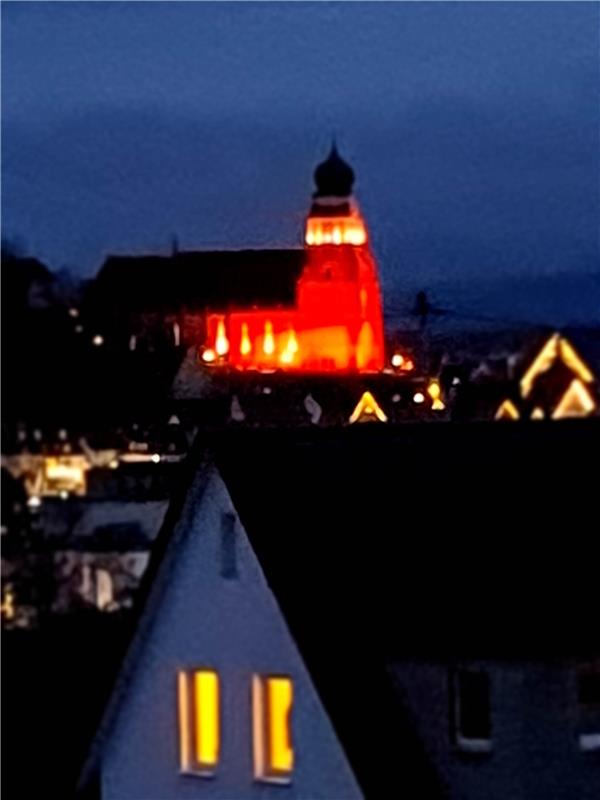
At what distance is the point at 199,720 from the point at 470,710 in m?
0.43

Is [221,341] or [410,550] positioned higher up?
[221,341]

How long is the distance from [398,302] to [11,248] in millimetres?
603

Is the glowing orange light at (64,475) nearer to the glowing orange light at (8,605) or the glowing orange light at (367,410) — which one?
the glowing orange light at (8,605)

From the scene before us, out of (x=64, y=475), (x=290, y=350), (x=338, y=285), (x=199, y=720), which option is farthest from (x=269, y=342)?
(x=199, y=720)

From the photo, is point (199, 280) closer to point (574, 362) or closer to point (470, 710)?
point (574, 362)

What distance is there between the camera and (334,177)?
3.62 meters

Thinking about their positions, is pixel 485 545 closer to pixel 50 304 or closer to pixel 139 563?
pixel 139 563

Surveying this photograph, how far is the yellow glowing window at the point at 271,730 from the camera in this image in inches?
133

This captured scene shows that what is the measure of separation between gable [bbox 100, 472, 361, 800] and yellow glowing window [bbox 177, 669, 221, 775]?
0.04ft

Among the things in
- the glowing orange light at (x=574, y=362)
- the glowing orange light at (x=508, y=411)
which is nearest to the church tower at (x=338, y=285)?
the glowing orange light at (x=508, y=411)

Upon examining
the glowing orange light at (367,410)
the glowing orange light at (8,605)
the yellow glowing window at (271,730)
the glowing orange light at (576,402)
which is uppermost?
the glowing orange light at (367,410)

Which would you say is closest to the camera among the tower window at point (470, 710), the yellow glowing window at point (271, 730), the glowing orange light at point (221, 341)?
the tower window at point (470, 710)

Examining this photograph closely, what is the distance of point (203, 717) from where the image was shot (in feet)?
11.3

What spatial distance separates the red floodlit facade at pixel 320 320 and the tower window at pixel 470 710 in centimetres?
51
